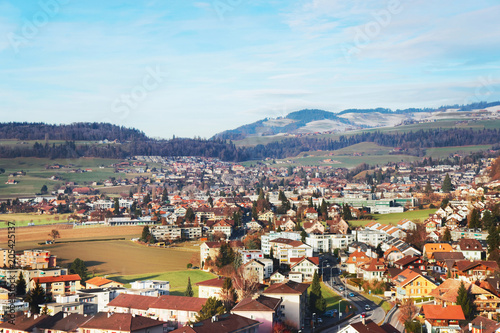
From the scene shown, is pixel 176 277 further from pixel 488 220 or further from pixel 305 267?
pixel 488 220

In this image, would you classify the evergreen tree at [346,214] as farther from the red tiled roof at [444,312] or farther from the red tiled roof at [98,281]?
the red tiled roof at [444,312]

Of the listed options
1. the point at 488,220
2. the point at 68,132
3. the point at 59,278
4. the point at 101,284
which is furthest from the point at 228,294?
the point at 68,132

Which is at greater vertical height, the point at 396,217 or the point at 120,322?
the point at 120,322

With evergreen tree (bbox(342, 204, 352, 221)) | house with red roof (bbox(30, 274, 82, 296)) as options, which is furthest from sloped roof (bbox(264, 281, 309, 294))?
evergreen tree (bbox(342, 204, 352, 221))

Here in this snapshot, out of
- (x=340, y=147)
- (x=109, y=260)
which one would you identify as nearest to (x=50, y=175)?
(x=109, y=260)

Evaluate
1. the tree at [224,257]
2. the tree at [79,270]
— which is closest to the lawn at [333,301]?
the tree at [224,257]
